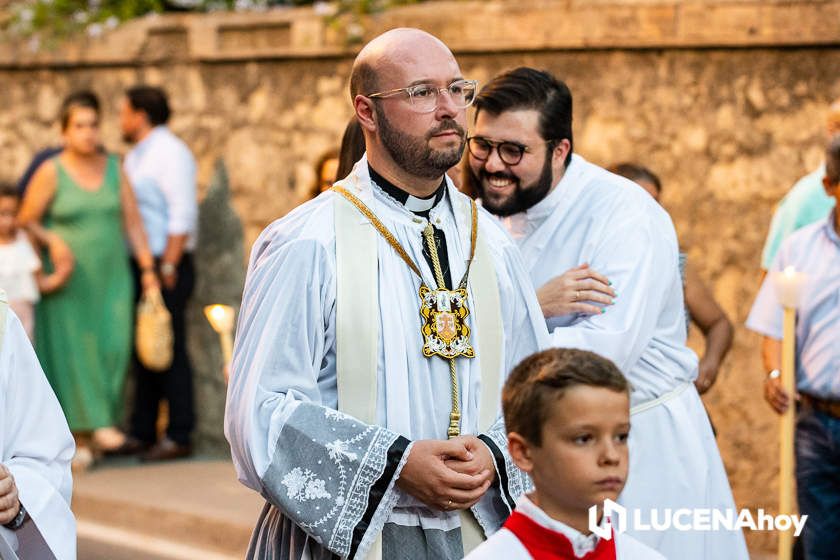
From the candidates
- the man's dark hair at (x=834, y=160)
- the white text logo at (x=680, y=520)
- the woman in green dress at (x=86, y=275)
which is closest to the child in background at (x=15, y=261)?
the woman in green dress at (x=86, y=275)

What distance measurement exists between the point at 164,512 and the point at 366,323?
5255 millimetres

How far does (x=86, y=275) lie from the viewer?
1044cm

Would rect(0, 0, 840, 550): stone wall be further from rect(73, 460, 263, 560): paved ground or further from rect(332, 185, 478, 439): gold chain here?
rect(332, 185, 478, 439): gold chain

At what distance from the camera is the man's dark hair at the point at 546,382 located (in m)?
3.69

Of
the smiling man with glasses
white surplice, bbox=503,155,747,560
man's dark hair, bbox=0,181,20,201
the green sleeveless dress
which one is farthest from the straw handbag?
the smiling man with glasses

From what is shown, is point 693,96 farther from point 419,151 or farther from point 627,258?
point 419,151

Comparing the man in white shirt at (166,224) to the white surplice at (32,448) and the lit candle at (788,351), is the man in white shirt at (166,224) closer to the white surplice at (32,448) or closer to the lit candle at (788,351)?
the lit candle at (788,351)

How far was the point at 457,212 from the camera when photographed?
4734 millimetres

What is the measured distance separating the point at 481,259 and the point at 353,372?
1.73ft

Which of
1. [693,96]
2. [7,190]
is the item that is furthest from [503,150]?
[7,190]

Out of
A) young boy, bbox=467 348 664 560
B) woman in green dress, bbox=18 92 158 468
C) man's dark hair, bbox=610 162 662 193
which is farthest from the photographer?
woman in green dress, bbox=18 92 158 468

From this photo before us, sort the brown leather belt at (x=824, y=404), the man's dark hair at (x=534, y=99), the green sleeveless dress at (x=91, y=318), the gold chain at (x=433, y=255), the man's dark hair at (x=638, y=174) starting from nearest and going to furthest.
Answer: the gold chain at (x=433, y=255) → the man's dark hair at (x=534, y=99) → the brown leather belt at (x=824, y=404) → the man's dark hair at (x=638, y=174) → the green sleeveless dress at (x=91, y=318)

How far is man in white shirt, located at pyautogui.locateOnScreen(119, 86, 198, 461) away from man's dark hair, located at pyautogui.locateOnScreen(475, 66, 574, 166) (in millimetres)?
5047

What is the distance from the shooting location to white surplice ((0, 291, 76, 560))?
14.1 ft
